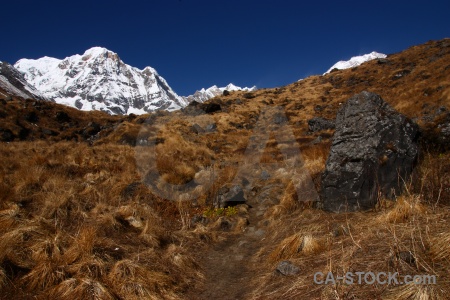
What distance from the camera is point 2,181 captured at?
24.1 feet

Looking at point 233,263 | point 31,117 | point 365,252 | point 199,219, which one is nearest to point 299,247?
point 365,252

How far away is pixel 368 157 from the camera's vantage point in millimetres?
6164

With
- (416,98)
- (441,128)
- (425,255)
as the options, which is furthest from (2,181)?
(416,98)

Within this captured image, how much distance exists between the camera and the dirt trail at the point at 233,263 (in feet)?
15.1

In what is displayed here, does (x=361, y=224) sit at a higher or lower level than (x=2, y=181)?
lower

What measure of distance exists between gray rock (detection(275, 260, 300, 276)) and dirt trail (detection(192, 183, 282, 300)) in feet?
1.74

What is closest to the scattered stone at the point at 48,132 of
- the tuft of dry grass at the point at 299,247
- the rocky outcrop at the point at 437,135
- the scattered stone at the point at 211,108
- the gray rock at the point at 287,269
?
Result: the scattered stone at the point at 211,108

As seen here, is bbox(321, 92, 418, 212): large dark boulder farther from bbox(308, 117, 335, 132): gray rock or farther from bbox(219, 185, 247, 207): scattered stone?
bbox(308, 117, 335, 132): gray rock

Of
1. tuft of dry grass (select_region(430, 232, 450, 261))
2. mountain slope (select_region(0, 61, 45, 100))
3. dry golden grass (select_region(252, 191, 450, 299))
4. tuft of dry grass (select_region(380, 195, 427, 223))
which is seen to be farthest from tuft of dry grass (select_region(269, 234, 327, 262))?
mountain slope (select_region(0, 61, 45, 100))

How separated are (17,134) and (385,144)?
24.5m

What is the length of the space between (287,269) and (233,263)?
1642 millimetres

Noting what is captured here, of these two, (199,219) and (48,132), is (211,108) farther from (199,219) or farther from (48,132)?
(199,219)

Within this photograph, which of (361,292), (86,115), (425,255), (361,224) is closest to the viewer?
(361,292)

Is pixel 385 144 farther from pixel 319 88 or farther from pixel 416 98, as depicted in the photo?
pixel 319 88
